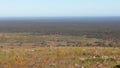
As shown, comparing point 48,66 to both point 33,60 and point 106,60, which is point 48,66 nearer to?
point 33,60

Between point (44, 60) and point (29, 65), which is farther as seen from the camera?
point (44, 60)

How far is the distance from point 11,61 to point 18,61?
0.40 metres

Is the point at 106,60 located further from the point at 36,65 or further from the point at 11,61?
the point at 11,61

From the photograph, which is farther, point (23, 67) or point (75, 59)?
point (75, 59)

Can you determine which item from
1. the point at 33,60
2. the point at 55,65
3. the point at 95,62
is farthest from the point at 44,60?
the point at 95,62

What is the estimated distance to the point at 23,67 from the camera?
10.9 meters

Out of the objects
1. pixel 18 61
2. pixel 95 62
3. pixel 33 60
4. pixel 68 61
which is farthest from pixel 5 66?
pixel 95 62

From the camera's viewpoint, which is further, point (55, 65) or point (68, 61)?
point (68, 61)

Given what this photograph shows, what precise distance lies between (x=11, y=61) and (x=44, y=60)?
1445 millimetres

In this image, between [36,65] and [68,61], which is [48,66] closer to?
[36,65]

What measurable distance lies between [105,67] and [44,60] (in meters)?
2.86

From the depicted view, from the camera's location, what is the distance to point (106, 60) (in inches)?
478

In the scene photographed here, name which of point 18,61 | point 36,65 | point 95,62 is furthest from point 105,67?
point 18,61

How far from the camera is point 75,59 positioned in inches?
491
